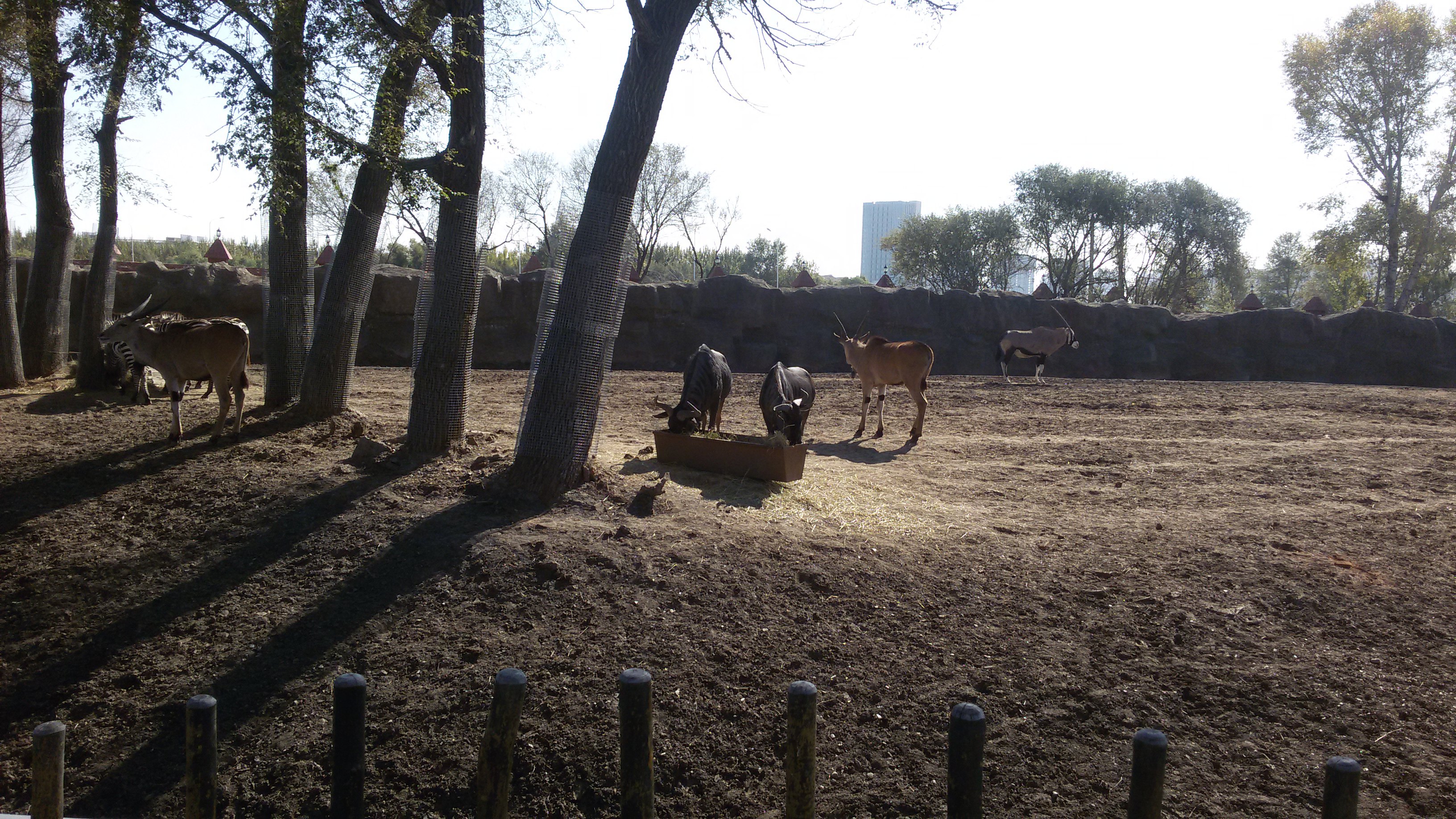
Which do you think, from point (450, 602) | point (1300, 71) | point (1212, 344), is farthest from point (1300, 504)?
point (1300, 71)

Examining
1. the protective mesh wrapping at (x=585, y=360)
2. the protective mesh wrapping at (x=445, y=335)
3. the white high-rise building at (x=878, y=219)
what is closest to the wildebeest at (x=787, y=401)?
the protective mesh wrapping at (x=585, y=360)

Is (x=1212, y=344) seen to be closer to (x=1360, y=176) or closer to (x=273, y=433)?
(x=1360, y=176)

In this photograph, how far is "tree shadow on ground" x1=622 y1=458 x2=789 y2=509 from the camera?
6.79 meters

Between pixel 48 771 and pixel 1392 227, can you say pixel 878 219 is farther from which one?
pixel 48 771

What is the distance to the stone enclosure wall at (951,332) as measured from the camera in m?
20.2

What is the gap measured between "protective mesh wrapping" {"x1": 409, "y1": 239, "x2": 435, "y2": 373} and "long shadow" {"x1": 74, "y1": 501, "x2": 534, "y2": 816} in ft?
5.90

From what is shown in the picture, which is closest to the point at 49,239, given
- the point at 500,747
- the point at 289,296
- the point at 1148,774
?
the point at 289,296

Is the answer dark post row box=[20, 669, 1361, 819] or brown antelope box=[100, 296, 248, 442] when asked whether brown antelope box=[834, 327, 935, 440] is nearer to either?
brown antelope box=[100, 296, 248, 442]

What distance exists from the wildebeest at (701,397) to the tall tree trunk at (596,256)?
1.49m

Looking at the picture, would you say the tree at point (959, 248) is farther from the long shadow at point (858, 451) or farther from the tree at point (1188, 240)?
the long shadow at point (858, 451)

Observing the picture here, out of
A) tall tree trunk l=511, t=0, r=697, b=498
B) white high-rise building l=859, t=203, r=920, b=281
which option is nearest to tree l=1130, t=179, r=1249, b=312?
tall tree trunk l=511, t=0, r=697, b=498

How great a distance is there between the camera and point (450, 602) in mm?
4961

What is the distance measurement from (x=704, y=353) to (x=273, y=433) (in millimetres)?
3832

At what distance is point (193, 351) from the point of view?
7.66 meters
